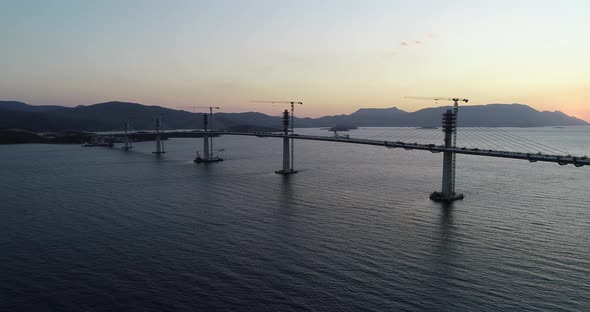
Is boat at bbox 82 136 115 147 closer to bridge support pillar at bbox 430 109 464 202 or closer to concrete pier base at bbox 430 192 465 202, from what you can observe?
concrete pier base at bbox 430 192 465 202

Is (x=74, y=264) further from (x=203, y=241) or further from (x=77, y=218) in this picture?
(x=77, y=218)

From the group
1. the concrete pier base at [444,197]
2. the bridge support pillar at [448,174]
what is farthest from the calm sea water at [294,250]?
the bridge support pillar at [448,174]

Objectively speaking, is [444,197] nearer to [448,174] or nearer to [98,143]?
[448,174]

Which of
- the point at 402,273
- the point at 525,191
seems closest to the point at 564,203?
the point at 525,191

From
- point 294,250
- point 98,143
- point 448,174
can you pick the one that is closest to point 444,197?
point 448,174

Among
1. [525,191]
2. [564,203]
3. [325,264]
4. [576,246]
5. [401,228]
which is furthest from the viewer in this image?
[525,191]

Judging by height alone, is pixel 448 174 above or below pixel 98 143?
above

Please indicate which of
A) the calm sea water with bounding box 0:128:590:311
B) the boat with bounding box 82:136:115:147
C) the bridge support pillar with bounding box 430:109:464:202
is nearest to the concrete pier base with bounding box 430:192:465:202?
the bridge support pillar with bounding box 430:109:464:202

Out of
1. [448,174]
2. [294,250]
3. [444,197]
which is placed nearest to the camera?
[294,250]
